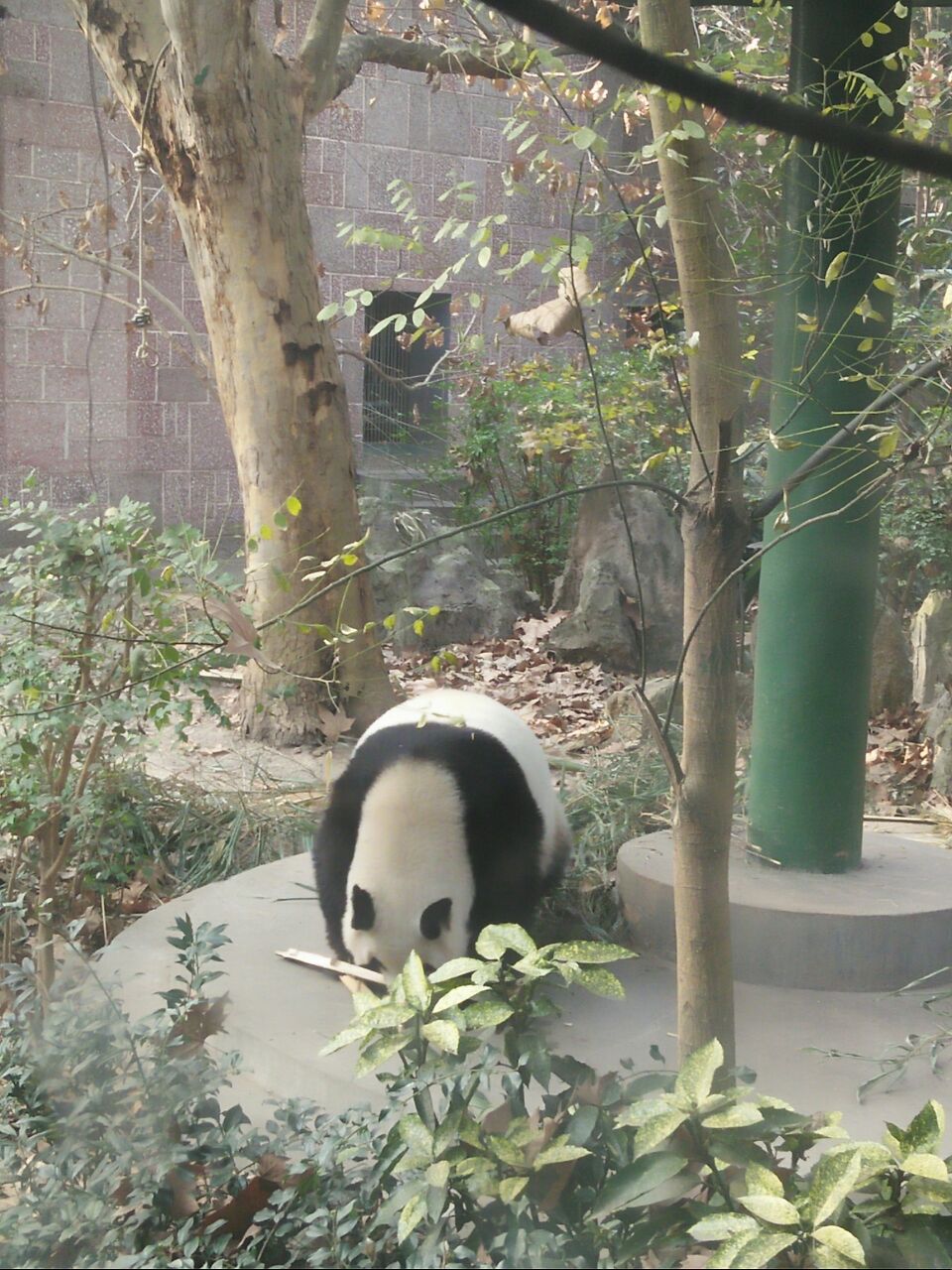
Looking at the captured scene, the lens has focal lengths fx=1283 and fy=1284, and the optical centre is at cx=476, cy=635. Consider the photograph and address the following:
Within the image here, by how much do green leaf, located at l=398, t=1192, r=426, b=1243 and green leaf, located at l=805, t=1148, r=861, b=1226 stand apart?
0.54 metres

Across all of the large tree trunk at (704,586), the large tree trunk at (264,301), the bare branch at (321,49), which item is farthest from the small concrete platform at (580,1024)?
the bare branch at (321,49)

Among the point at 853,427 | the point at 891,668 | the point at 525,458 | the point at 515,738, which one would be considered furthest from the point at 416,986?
the point at 525,458

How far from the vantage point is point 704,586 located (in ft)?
7.58

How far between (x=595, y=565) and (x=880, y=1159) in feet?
22.2

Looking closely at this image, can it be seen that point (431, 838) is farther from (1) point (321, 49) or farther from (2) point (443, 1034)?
(1) point (321, 49)

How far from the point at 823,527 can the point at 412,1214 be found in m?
2.27

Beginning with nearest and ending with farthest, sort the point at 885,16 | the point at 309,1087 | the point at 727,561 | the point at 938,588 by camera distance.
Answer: the point at 727,561, the point at 309,1087, the point at 885,16, the point at 938,588

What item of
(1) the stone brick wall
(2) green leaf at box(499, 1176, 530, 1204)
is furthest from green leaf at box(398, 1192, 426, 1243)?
(1) the stone brick wall

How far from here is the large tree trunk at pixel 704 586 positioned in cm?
229

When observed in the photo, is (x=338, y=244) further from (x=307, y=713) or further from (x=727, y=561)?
(x=727, y=561)

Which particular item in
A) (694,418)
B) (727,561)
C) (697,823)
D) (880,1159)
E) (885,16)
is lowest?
(880,1159)

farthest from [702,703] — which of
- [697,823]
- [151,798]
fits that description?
[151,798]

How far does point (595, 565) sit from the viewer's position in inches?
336

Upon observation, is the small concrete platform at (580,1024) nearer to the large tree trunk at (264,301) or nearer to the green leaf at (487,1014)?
the green leaf at (487,1014)
